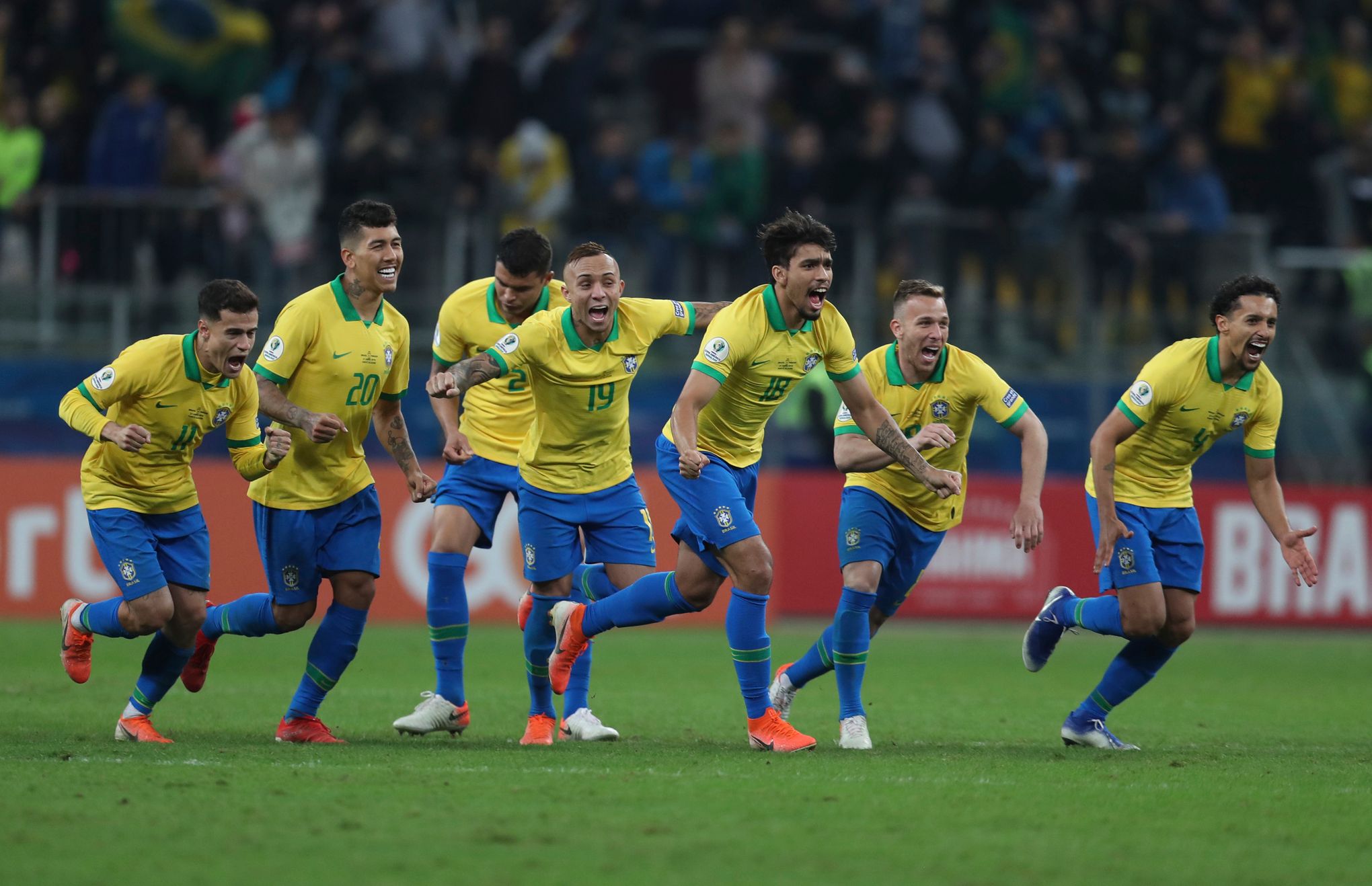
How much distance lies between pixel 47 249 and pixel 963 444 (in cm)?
1086

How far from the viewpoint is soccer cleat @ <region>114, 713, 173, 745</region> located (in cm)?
841

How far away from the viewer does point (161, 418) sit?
334 inches

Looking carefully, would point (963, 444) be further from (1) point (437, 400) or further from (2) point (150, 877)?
(2) point (150, 877)

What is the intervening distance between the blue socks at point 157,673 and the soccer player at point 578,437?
1798 mm

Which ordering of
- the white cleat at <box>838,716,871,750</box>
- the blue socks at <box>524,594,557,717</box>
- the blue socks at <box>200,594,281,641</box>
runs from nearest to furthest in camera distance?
1. the white cleat at <box>838,716,871,750</box>
2. the blue socks at <box>200,594,281,641</box>
3. the blue socks at <box>524,594,557,717</box>

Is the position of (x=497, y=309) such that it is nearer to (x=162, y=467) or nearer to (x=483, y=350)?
(x=483, y=350)

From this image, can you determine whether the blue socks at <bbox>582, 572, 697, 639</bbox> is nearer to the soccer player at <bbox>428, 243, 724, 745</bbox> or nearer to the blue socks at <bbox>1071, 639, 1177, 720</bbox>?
the soccer player at <bbox>428, 243, 724, 745</bbox>

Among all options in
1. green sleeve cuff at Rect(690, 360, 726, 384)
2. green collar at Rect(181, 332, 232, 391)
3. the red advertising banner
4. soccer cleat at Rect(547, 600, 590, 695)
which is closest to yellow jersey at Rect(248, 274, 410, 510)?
green collar at Rect(181, 332, 232, 391)

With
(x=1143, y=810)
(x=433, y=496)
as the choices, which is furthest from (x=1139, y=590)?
(x=433, y=496)

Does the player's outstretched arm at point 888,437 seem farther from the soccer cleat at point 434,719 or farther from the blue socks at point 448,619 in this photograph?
the soccer cleat at point 434,719

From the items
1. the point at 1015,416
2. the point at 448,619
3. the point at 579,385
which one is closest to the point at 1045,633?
the point at 1015,416

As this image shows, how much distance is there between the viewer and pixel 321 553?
875 centimetres

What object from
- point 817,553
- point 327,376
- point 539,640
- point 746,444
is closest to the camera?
point 327,376

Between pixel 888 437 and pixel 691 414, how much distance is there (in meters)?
1.06
